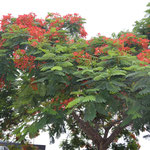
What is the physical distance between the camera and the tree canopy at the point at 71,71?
6.77 metres

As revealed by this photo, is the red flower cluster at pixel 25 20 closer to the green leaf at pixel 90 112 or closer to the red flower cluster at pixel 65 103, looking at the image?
the red flower cluster at pixel 65 103

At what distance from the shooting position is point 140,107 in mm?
7363

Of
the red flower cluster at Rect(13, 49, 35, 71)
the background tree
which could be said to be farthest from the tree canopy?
the background tree

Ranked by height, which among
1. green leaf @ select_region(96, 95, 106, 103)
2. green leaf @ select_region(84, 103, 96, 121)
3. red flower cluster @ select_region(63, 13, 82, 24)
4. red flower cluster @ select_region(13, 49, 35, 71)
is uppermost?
red flower cluster @ select_region(63, 13, 82, 24)

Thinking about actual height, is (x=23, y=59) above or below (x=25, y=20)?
below

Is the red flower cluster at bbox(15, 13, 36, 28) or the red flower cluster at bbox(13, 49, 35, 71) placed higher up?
the red flower cluster at bbox(15, 13, 36, 28)

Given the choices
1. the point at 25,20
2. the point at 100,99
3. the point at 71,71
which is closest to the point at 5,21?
the point at 25,20

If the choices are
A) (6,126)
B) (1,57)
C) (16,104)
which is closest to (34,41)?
(1,57)

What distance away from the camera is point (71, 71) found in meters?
7.65

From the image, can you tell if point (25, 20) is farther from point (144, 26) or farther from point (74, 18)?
point (144, 26)

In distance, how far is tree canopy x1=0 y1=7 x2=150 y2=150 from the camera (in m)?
6.77

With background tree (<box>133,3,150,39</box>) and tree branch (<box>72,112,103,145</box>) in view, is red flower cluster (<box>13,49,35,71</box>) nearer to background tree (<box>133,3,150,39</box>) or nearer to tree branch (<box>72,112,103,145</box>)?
tree branch (<box>72,112,103,145</box>)

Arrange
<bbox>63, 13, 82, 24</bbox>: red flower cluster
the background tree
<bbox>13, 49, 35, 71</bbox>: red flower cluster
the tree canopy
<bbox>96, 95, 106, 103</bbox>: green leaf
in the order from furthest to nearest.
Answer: the background tree → <bbox>63, 13, 82, 24</bbox>: red flower cluster → <bbox>13, 49, 35, 71</bbox>: red flower cluster → the tree canopy → <bbox>96, 95, 106, 103</bbox>: green leaf

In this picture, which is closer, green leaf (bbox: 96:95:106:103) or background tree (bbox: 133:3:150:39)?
green leaf (bbox: 96:95:106:103)
